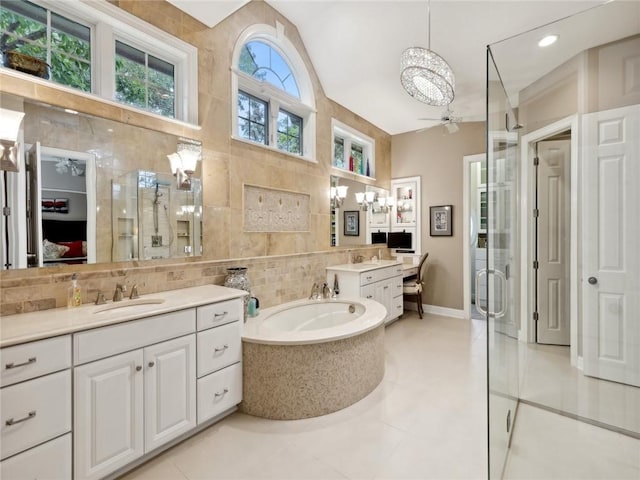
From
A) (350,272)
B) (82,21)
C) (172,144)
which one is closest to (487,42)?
(350,272)

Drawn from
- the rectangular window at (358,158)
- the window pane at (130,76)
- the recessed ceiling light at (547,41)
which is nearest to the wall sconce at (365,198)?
the rectangular window at (358,158)

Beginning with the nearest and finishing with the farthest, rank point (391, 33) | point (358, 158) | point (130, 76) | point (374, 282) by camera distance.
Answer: point (130, 76) < point (391, 33) < point (374, 282) < point (358, 158)

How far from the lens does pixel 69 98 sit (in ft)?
6.43

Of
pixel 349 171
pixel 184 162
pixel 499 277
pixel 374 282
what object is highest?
pixel 349 171

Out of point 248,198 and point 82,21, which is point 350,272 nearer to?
point 248,198

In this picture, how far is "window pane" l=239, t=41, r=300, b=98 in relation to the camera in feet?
10.7

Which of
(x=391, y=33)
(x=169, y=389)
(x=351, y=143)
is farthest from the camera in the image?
(x=351, y=143)

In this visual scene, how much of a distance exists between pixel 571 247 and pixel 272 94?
358 cm

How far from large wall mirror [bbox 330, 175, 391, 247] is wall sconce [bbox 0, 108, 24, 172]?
10.6 feet

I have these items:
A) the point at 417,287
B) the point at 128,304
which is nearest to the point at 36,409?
the point at 128,304

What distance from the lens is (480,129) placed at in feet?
15.9

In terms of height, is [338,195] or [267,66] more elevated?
[267,66]

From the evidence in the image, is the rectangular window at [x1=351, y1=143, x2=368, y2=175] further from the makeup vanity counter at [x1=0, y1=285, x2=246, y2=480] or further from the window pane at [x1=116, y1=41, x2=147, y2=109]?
the makeup vanity counter at [x1=0, y1=285, x2=246, y2=480]

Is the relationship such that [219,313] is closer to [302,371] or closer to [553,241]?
[302,371]
